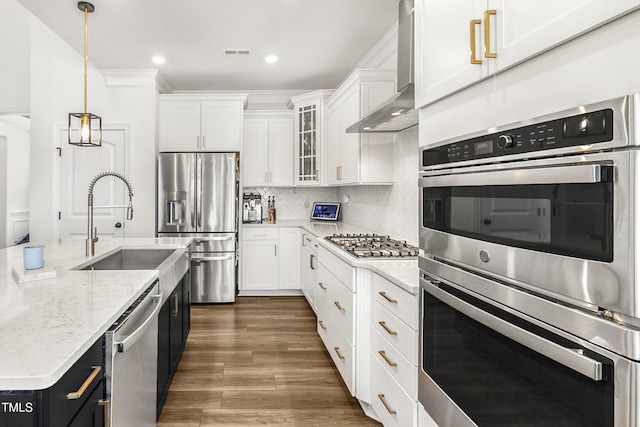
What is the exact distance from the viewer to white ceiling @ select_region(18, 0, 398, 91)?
3.05 meters

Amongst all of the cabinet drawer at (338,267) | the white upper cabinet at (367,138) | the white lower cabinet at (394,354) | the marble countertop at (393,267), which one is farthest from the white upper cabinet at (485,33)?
the white upper cabinet at (367,138)

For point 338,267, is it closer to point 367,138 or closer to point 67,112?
point 367,138

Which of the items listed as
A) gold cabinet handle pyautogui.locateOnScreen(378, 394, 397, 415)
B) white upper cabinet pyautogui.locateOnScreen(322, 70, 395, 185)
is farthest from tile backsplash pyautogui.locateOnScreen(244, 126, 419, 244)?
gold cabinet handle pyautogui.locateOnScreen(378, 394, 397, 415)

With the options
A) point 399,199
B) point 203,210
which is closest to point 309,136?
point 203,210

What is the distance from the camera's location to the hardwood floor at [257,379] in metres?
2.26

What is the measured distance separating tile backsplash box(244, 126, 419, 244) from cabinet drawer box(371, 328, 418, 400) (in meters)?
1.04

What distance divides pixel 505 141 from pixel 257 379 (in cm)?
237

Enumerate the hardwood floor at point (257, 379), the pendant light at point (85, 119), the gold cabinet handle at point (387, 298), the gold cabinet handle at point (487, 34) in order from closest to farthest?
the gold cabinet handle at point (487, 34) < the gold cabinet handle at point (387, 298) < the hardwood floor at point (257, 379) < the pendant light at point (85, 119)

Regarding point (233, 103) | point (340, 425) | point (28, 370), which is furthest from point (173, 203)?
point (28, 370)

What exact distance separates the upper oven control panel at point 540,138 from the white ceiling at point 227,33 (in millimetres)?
2273

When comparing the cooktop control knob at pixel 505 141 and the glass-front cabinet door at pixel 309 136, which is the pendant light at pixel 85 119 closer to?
the glass-front cabinet door at pixel 309 136

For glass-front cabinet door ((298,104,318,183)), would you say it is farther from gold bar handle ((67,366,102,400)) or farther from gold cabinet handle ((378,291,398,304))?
gold bar handle ((67,366,102,400))

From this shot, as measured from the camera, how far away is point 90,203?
2.35 m

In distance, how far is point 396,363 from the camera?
71.1 inches
